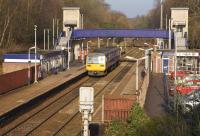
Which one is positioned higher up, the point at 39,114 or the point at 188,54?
the point at 188,54

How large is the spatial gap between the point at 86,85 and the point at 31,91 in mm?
8132

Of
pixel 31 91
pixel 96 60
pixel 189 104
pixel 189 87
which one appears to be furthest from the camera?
pixel 96 60

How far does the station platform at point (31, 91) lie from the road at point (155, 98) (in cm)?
727

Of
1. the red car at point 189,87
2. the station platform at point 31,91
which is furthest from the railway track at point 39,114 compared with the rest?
the red car at point 189,87

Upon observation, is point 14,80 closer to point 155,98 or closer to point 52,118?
point 52,118

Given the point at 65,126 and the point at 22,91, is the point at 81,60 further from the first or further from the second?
the point at 65,126

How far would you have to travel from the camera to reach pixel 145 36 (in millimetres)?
58938

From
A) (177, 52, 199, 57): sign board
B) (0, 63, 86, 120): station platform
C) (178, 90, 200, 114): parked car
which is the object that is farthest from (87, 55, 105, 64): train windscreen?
(178, 90, 200, 114): parked car

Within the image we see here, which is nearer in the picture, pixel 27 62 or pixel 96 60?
pixel 27 62

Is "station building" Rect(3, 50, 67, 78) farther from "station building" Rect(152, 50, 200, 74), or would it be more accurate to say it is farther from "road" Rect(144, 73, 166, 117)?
"station building" Rect(152, 50, 200, 74)

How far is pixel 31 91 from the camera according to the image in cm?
3516

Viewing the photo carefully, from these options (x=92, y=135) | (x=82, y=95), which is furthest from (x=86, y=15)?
(x=82, y=95)

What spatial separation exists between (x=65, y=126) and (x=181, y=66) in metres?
24.5

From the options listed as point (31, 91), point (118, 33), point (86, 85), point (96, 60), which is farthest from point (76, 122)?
point (118, 33)
